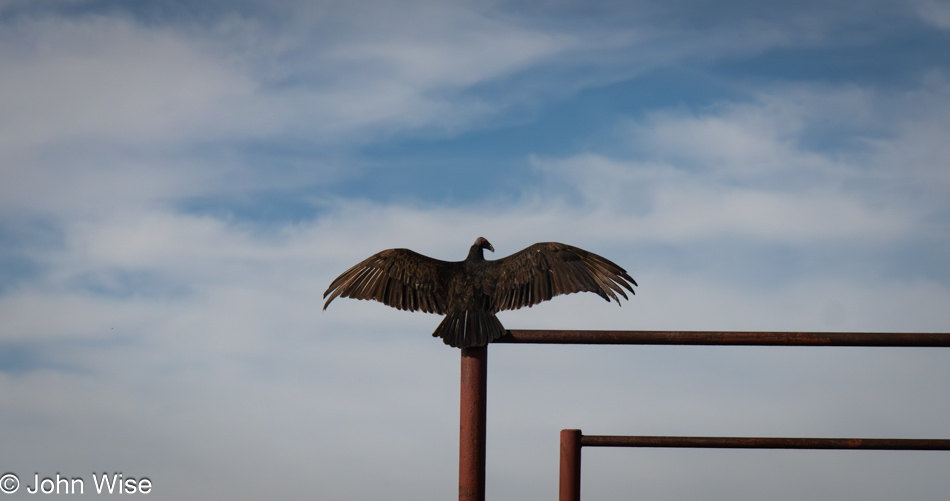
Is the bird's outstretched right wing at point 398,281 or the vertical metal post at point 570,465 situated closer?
the vertical metal post at point 570,465

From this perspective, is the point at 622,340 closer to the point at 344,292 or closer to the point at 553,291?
the point at 553,291

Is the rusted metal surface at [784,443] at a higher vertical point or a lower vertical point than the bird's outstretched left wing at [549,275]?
lower

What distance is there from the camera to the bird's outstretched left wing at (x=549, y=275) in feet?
15.1

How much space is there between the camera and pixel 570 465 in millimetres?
3020

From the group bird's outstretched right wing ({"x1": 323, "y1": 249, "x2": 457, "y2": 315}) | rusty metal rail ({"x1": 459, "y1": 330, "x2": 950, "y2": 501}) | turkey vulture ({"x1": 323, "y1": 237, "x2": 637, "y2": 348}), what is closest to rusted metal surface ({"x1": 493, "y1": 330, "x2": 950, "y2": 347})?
rusty metal rail ({"x1": 459, "y1": 330, "x2": 950, "y2": 501})

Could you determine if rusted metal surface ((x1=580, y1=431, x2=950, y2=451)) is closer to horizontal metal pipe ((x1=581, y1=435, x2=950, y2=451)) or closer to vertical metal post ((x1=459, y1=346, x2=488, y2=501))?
horizontal metal pipe ((x1=581, y1=435, x2=950, y2=451))

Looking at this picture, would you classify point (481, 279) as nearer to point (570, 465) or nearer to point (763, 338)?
point (570, 465)

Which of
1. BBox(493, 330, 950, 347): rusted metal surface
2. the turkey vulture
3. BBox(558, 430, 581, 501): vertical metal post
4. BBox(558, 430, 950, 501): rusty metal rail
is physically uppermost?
the turkey vulture

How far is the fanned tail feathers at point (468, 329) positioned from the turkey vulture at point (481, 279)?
41 centimetres

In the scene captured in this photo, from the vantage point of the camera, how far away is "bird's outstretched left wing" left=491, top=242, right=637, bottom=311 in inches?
182

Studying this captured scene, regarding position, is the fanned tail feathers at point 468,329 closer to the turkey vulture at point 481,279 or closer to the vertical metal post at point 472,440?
the vertical metal post at point 472,440

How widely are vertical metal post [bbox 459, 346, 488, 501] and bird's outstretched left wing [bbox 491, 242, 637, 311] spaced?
153 centimetres

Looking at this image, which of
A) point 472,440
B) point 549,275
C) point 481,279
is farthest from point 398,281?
point 472,440

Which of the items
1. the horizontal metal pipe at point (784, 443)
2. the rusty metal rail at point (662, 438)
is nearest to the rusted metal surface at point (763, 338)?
the rusty metal rail at point (662, 438)
